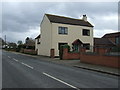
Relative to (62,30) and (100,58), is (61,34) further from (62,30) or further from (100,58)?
(100,58)

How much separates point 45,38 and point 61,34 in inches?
140

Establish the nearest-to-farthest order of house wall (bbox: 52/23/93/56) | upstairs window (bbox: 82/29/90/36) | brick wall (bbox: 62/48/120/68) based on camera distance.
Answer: brick wall (bbox: 62/48/120/68) < house wall (bbox: 52/23/93/56) < upstairs window (bbox: 82/29/90/36)

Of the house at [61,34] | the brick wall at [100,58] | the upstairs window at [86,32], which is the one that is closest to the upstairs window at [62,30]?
the house at [61,34]

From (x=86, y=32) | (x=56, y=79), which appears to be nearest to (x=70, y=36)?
(x=86, y=32)

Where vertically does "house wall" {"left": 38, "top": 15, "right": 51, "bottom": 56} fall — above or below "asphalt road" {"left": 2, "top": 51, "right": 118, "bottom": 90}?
above

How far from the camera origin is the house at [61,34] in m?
31.1

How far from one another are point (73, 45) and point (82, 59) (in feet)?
45.9

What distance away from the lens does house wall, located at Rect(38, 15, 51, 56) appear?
31828mm

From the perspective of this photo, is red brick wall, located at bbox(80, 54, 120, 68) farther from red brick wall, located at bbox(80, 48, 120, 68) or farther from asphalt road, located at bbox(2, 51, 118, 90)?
asphalt road, located at bbox(2, 51, 118, 90)

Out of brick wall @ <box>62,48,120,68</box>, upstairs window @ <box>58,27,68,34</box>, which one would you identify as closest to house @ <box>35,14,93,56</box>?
upstairs window @ <box>58,27,68,34</box>

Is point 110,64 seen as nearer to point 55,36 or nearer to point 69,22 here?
point 55,36

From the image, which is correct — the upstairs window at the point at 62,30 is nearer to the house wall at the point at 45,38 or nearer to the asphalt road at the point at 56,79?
the house wall at the point at 45,38

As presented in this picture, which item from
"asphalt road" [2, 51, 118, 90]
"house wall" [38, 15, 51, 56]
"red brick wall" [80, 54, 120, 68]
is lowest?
"asphalt road" [2, 51, 118, 90]

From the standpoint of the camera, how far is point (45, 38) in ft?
109
